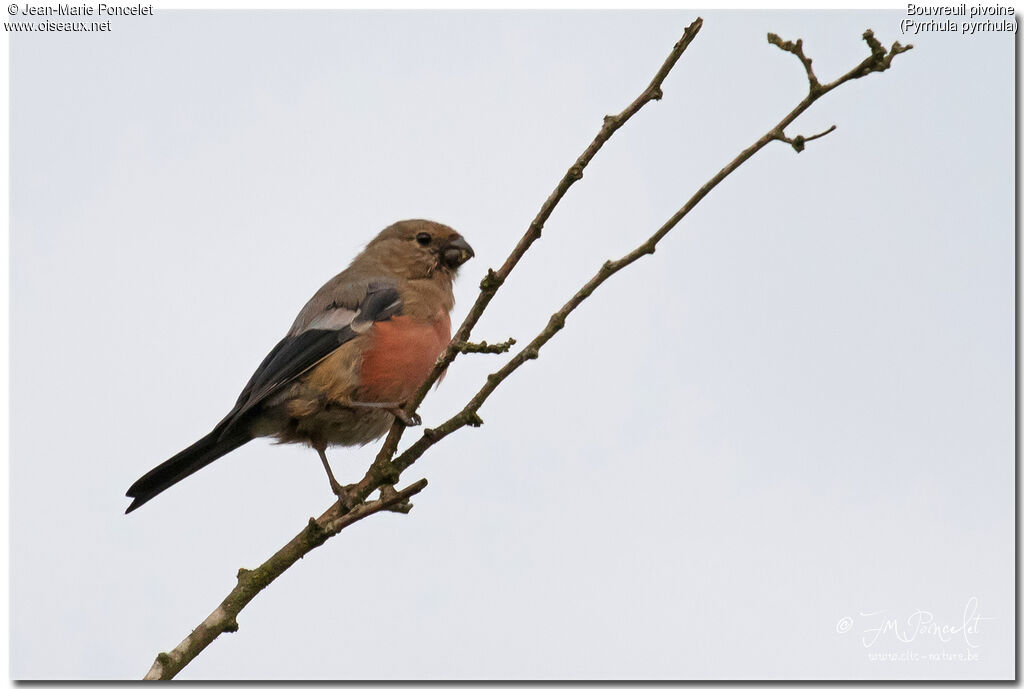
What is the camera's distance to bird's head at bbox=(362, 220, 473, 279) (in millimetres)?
8625

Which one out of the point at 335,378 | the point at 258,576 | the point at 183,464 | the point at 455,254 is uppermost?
the point at 455,254

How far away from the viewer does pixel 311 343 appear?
24.6 feet

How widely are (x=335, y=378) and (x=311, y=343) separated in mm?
321

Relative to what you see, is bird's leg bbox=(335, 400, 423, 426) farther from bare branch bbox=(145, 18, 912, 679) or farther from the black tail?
the black tail

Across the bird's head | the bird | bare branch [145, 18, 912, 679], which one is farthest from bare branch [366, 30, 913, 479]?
the bird's head

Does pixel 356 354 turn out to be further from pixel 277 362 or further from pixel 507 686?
pixel 507 686

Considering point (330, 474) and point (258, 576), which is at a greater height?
point (330, 474)

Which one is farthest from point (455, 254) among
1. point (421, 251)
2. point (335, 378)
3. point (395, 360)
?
point (335, 378)

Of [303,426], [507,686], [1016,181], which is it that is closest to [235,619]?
[507,686]

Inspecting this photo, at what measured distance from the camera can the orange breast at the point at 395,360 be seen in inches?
292

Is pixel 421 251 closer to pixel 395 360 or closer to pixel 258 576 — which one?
pixel 395 360

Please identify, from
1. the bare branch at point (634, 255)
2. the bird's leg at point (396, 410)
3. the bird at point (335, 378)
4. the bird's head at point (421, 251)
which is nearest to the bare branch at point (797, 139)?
the bare branch at point (634, 255)

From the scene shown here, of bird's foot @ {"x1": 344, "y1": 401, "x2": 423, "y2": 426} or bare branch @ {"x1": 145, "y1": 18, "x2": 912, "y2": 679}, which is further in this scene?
bird's foot @ {"x1": 344, "y1": 401, "x2": 423, "y2": 426}

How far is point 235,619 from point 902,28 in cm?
446
